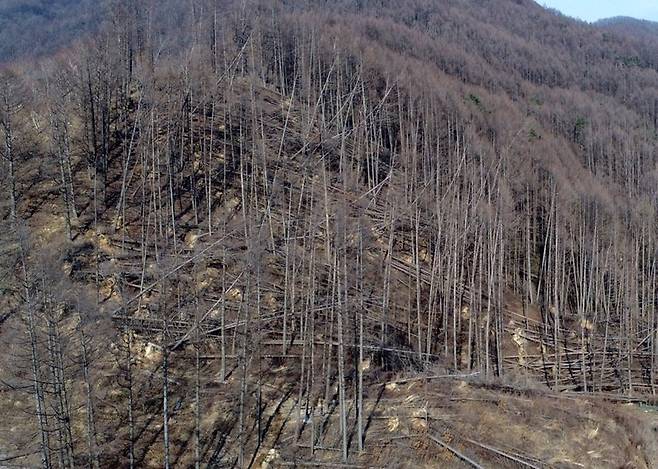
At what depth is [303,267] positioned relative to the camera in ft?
91.8

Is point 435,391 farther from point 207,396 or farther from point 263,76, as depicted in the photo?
point 263,76

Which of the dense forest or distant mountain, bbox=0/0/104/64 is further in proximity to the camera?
distant mountain, bbox=0/0/104/64

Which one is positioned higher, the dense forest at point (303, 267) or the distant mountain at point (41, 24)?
the distant mountain at point (41, 24)

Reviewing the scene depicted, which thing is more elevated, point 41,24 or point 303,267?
point 41,24

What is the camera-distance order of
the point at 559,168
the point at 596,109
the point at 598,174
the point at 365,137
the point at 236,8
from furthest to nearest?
1. the point at 596,109
2. the point at 236,8
3. the point at 598,174
4. the point at 559,168
5. the point at 365,137

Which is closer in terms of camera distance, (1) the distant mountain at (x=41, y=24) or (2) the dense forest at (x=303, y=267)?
(2) the dense forest at (x=303, y=267)

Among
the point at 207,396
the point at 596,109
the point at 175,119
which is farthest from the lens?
the point at 596,109

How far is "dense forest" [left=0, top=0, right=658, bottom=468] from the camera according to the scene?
20.4 metres

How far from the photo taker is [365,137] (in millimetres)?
45062

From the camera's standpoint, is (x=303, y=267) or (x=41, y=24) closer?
(x=303, y=267)

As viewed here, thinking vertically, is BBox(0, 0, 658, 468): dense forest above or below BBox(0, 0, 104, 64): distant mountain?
below

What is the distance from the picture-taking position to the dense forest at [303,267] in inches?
802

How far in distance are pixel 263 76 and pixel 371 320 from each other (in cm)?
3185

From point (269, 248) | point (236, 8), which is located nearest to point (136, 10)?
point (236, 8)
